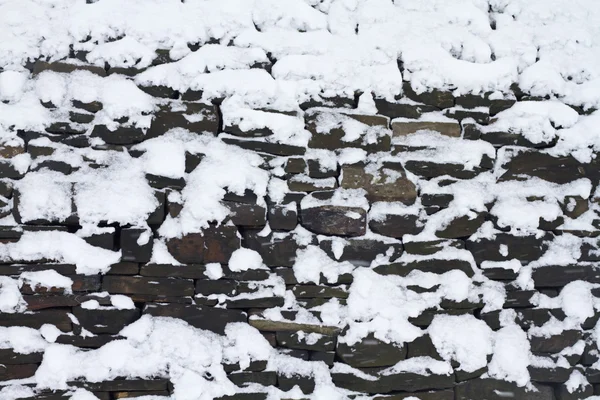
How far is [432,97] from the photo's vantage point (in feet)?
7.42

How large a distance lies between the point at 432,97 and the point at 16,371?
2.16 meters

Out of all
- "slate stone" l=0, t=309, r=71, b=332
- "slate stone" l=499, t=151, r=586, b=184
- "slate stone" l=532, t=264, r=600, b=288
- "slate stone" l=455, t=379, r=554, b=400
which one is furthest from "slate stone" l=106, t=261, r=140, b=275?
"slate stone" l=532, t=264, r=600, b=288

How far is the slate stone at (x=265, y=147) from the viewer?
2.14 m

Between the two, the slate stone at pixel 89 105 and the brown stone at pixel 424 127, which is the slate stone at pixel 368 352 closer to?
the brown stone at pixel 424 127

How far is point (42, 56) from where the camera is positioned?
2105mm

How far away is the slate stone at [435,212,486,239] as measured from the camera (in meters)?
2.24

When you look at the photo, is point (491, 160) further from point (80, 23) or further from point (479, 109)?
point (80, 23)

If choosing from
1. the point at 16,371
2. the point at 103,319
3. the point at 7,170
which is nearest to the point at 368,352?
the point at 103,319

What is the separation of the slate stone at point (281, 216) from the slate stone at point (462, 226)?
67cm

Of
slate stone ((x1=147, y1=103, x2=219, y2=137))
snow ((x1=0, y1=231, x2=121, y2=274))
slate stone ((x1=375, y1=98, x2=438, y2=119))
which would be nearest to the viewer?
snow ((x1=0, y1=231, x2=121, y2=274))

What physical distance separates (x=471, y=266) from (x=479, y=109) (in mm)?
731

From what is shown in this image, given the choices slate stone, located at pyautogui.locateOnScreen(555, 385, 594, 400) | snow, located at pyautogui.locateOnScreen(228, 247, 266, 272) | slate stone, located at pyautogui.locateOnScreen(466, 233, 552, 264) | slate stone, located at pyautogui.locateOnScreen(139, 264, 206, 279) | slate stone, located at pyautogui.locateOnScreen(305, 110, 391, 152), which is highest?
slate stone, located at pyautogui.locateOnScreen(305, 110, 391, 152)

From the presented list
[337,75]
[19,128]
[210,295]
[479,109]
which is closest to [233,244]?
[210,295]

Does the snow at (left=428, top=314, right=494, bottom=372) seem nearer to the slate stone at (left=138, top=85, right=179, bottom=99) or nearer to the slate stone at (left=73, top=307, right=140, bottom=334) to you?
the slate stone at (left=73, top=307, right=140, bottom=334)
